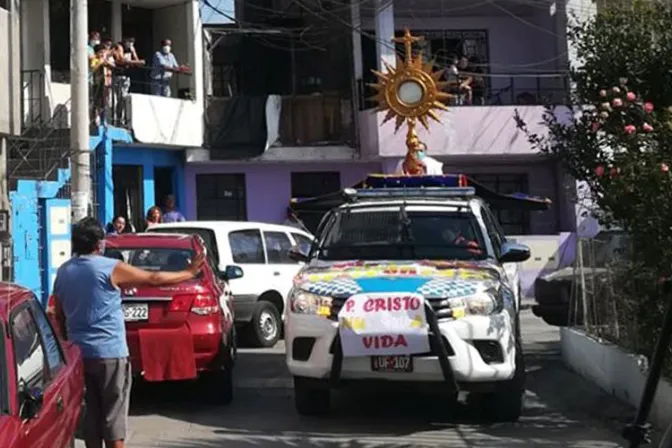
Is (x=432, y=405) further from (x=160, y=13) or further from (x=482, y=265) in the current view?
(x=160, y=13)

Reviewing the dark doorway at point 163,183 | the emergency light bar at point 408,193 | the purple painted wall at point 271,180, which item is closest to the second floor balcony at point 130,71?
the dark doorway at point 163,183

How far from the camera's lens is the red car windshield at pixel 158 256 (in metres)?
8.70

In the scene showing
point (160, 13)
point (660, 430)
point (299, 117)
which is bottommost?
point (660, 430)

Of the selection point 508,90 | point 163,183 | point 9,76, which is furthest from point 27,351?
point 508,90

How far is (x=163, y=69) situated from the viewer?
18.8 metres

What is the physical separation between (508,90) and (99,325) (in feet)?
55.8

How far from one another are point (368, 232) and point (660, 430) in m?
3.10

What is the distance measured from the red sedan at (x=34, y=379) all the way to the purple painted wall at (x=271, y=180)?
48.7 feet

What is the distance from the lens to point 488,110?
1966 cm

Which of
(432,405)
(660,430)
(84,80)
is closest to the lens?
(660,430)

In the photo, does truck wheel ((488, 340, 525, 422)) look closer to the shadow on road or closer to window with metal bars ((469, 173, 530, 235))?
the shadow on road

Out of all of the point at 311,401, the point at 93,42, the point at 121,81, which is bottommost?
the point at 311,401

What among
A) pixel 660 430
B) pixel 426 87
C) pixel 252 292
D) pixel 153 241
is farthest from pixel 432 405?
pixel 426 87

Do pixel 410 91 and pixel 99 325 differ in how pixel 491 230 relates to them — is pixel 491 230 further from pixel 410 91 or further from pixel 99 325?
pixel 99 325
